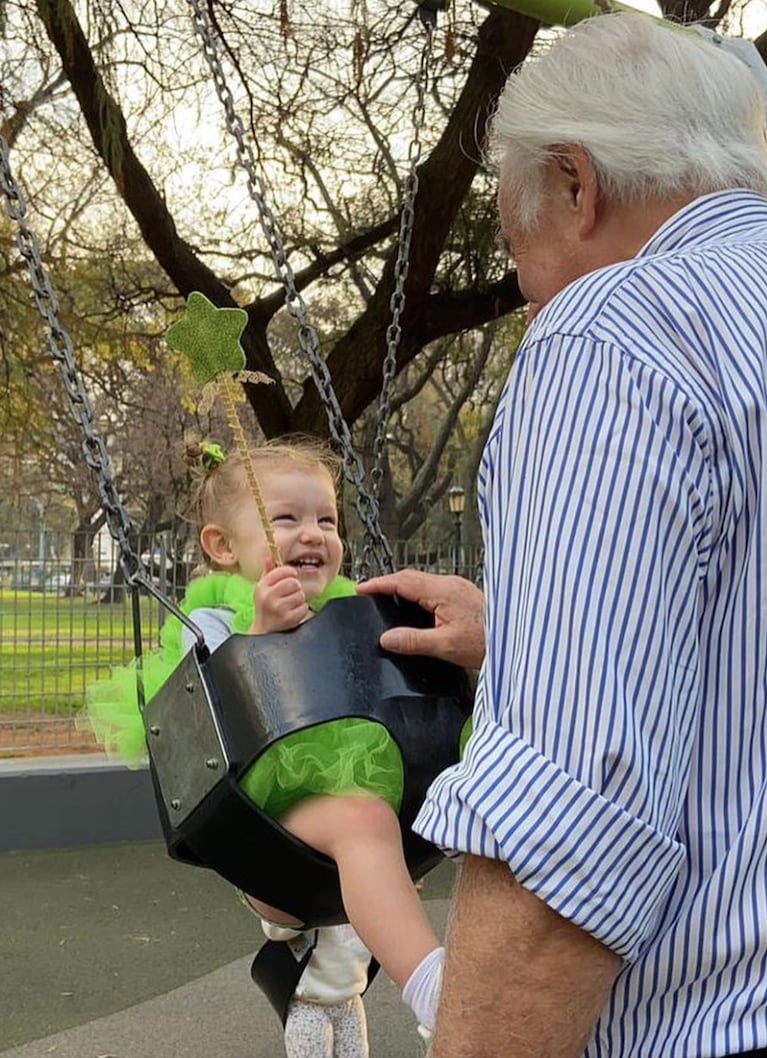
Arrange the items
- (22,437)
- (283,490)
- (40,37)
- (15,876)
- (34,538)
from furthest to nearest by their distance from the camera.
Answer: (22,437), (34,538), (40,37), (15,876), (283,490)

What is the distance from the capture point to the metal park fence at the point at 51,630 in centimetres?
558

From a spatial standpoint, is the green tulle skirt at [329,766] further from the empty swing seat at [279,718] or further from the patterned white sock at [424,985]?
the patterned white sock at [424,985]

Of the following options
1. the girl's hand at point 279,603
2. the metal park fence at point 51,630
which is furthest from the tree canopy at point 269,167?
the girl's hand at point 279,603

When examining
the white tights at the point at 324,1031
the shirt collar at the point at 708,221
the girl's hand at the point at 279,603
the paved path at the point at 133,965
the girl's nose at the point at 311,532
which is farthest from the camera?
the paved path at the point at 133,965

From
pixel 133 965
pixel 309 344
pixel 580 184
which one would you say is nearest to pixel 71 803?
pixel 133 965

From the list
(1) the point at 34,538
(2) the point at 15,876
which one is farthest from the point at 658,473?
(1) the point at 34,538

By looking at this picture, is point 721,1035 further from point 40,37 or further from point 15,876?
point 40,37

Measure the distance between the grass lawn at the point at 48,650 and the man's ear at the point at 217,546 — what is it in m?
3.33

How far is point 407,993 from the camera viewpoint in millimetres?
1302

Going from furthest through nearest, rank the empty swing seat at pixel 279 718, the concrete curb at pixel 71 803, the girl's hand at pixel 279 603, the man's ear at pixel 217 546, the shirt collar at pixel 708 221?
the concrete curb at pixel 71 803 < the man's ear at pixel 217 546 < the girl's hand at pixel 279 603 < the empty swing seat at pixel 279 718 < the shirt collar at pixel 708 221

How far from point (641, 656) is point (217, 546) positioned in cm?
162

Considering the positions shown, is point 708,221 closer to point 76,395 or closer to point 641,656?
point 641,656

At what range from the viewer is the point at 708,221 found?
984 mm

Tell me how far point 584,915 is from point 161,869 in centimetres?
444
